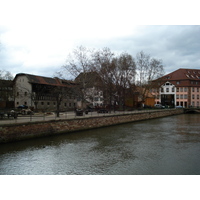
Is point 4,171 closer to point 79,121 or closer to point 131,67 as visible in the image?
point 79,121

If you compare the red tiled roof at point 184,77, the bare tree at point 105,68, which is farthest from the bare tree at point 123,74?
the red tiled roof at point 184,77

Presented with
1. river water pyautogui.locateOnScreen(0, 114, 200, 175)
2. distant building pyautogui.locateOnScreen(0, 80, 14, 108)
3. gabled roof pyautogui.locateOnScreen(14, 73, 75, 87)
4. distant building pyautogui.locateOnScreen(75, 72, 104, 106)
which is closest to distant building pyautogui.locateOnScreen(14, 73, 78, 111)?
gabled roof pyautogui.locateOnScreen(14, 73, 75, 87)

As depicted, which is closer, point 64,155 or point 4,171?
point 4,171

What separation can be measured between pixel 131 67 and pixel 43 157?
32408 mm

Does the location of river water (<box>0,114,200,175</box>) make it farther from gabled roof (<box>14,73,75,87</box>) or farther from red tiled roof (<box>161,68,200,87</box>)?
red tiled roof (<box>161,68,200,87</box>)

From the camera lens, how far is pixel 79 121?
23.0 m

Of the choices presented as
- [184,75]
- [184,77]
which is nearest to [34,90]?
[184,77]

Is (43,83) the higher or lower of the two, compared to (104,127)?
higher

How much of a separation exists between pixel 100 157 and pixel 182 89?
59287mm

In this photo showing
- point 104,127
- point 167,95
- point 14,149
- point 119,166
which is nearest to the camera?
point 119,166

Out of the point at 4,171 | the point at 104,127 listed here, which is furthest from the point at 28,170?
the point at 104,127

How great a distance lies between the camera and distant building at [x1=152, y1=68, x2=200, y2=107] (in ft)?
215

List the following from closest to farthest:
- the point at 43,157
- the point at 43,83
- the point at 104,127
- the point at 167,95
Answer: the point at 43,157 → the point at 104,127 → the point at 43,83 → the point at 167,95

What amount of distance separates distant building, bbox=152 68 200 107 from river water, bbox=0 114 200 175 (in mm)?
49814
